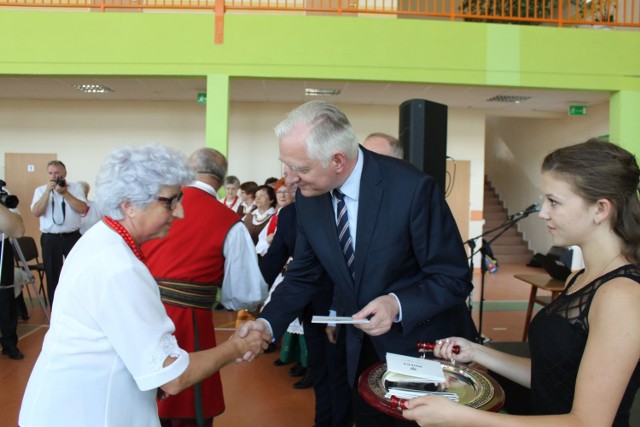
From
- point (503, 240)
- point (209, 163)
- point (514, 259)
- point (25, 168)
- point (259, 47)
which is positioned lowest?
point (514, 259)

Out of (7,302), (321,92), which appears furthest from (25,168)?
(7,302)

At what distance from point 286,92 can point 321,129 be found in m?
7.02

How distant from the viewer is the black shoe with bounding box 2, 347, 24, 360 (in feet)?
14.4

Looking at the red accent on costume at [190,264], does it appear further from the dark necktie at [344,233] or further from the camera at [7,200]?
the camera at [7,200]

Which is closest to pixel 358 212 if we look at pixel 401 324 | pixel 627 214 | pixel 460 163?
pixel 401 324

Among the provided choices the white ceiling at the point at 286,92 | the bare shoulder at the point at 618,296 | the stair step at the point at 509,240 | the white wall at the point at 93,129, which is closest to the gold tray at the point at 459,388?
the bare shoulder at the point at 618,296

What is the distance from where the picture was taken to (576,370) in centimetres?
125

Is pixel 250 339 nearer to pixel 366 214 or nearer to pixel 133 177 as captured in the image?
pixel 366 214

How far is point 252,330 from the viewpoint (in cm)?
184

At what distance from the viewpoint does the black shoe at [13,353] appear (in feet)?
14.4

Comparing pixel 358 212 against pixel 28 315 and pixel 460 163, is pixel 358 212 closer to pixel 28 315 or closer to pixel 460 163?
pixel 28 315

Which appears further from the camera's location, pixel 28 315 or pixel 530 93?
pixel 530 93

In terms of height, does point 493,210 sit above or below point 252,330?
above

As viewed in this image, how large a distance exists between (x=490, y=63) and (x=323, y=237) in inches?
241
